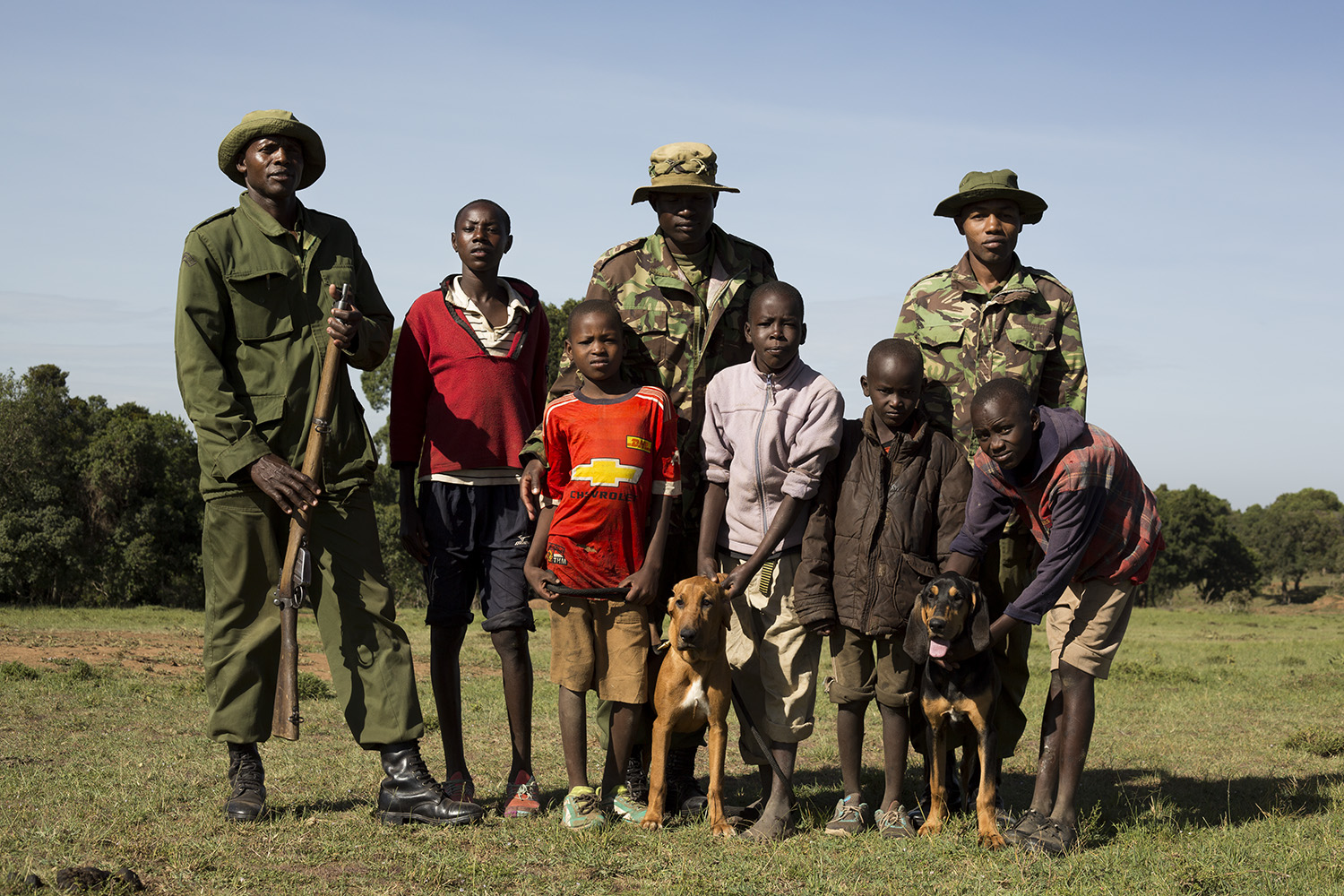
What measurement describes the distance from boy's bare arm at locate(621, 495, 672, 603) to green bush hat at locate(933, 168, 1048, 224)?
2138mm

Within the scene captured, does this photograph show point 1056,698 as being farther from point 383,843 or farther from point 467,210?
point 467,210

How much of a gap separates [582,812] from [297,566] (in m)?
1.66

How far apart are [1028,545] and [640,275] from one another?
7.64 ft

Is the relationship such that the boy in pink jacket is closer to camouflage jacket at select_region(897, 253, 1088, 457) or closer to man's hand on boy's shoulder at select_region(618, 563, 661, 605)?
man's hand on boy's shoulder at select_region(618, 563, 661, 605)

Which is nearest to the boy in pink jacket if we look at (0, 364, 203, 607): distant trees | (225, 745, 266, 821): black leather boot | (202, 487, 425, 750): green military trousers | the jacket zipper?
the jacket zipper

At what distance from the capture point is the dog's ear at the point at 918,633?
15.6 feet

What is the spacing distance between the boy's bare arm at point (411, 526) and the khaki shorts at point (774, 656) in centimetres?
144

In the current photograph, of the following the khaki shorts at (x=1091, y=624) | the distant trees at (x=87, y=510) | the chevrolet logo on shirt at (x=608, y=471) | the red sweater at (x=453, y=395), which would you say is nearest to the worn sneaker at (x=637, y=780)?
the chevrolet logo on shirt at (x=608, y=471)

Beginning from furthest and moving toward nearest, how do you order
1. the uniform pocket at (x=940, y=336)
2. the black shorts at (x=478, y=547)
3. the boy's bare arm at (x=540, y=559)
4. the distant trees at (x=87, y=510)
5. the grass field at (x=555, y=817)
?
1. the distant trees at (x=87, y=510)
2. the uniform pocket at (x=940, y=336)
3. the black shorts at (x=478, y=547)
4. the boy's bare arm at (x=540, y=559)
5. the grass field at (x=555, y=817)

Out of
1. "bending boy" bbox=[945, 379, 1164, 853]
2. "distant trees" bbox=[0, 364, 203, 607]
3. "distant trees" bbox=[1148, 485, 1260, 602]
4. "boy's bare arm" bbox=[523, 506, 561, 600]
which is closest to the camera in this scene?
"bending boy" bbox=[945, 379, 1164, 853]

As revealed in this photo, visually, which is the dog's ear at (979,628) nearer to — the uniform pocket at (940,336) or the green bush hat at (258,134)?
the uniform pocket at (940,336)

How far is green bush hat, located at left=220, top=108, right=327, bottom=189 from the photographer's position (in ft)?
16.5

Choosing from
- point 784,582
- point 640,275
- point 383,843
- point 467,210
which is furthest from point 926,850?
point 467,210

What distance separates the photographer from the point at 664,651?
17.2ft
